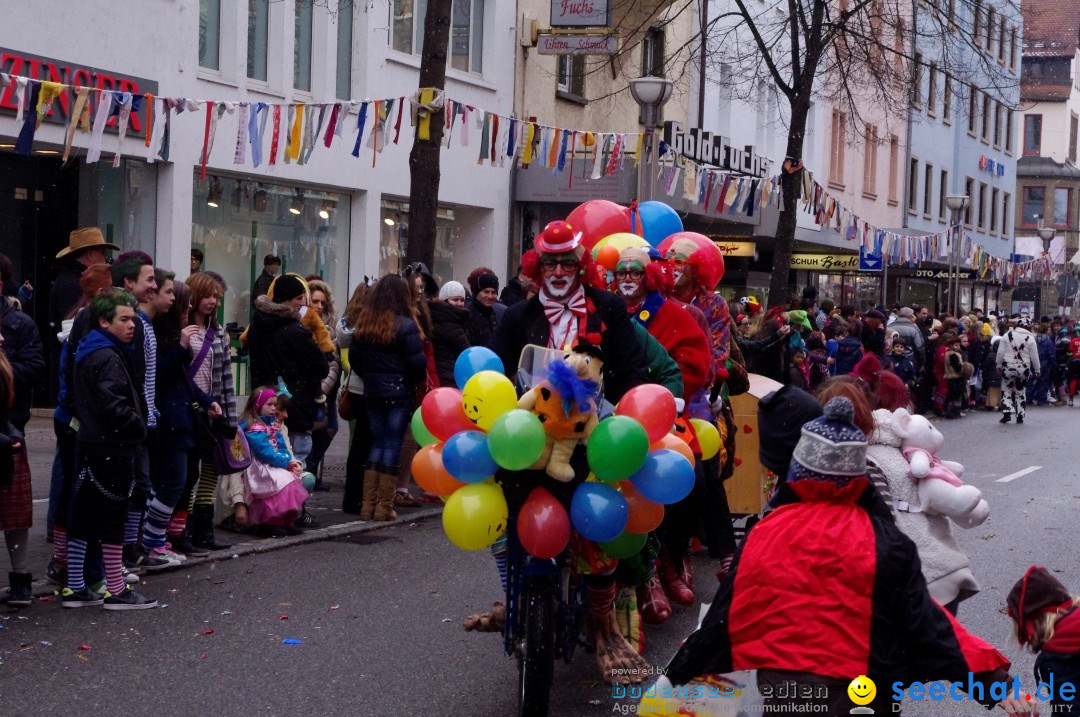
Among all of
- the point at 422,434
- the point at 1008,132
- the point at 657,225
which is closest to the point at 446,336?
the point at 657,225

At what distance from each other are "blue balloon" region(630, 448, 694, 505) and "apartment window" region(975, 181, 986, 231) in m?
47.9

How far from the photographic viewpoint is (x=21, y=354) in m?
7.60

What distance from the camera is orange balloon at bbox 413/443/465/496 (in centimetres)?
560

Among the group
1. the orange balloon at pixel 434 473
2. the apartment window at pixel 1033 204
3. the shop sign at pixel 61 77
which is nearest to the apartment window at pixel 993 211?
the apartment window at pixel 1033 204

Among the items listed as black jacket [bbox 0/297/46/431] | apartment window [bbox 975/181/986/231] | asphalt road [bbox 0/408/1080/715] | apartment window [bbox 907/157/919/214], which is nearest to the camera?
asphalt road [bbox 0/408/1080/715]

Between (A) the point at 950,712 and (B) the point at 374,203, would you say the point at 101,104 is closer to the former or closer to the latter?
(B) the point at 374,203

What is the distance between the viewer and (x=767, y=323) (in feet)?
42.8

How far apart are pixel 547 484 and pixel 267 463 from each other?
4515 millimetres

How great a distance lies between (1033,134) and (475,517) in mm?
74899

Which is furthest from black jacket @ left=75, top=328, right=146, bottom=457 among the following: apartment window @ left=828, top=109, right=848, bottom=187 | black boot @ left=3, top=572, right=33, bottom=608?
apartment window @ left=828, top=109, right=848, bottom=187

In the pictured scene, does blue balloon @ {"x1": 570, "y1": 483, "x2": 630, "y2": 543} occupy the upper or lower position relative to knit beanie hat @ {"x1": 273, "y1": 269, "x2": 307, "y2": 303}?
lower

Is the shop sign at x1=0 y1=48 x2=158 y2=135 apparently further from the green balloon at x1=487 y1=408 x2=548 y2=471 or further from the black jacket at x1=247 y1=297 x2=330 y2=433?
the green balloon at x1=487 y1=408 x2=548 y2=471

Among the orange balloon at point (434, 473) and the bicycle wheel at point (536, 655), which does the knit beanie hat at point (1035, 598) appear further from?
the orange balloon at point (434, 473)

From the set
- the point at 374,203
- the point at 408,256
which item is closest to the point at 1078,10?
the point at 374,203
